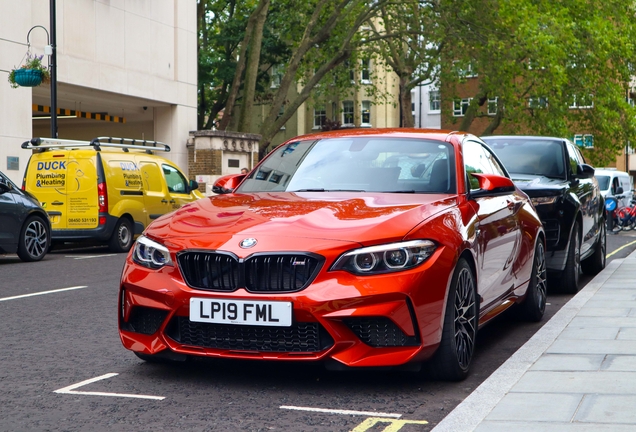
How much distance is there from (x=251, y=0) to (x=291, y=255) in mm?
31205

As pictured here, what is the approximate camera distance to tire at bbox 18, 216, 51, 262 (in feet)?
48.4

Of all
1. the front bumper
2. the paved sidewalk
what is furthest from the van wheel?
the front bumper

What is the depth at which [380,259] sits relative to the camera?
5.12 metres

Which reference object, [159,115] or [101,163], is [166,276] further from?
[159,115]

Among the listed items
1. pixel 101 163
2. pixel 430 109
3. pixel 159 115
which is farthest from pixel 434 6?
pixel 430 109

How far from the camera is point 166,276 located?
531 cm

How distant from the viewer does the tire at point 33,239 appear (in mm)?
14738

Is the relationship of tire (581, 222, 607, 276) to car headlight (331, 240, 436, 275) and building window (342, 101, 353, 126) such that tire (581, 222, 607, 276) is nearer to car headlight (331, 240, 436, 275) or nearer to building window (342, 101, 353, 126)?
car headlight (331, 240, 436, 275)

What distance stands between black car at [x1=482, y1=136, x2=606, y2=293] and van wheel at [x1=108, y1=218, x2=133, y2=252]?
26.3ft

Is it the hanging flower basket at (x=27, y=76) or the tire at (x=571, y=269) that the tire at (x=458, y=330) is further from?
the hanging flower basket at (x=27, y=76)

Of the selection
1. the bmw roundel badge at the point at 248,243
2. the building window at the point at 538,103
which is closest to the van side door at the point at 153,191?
the bmw roundel badge at the point at 248,243

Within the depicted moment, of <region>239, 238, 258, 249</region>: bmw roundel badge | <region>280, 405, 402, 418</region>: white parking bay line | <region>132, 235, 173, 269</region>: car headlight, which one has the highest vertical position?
<region>239, 238, 258, 249</region>: bmw roundel badge

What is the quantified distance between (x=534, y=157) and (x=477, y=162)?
435cm

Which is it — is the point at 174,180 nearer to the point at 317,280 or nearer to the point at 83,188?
the point at 83,188
